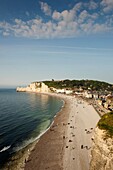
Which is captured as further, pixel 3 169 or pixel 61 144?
pixel 61 144

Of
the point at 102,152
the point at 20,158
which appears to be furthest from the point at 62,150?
the point at 102,152

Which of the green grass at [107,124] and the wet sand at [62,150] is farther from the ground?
the green grass at [107,124]

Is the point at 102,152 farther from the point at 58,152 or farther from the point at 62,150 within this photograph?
the point at 62,150

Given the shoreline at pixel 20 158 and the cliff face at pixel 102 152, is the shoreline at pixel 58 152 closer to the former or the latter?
the shoreline at pixel 20 158

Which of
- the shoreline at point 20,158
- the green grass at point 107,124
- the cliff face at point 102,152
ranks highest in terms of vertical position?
the green grass at point 107,124

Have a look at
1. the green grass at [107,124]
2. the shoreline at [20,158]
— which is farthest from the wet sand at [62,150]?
the green grass at [107,124]

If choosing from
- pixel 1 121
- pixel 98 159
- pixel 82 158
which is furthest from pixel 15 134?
pixel 98 159

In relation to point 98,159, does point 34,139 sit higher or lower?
lower

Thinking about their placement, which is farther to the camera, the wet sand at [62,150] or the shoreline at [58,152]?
the wet sand at [62,150]

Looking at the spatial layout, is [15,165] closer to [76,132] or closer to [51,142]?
[51,142]
